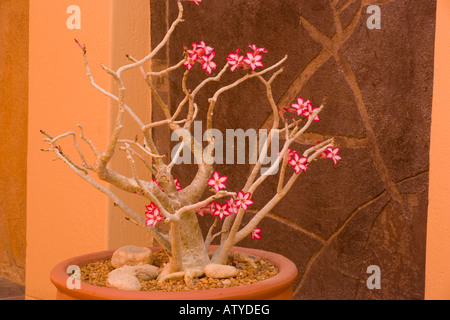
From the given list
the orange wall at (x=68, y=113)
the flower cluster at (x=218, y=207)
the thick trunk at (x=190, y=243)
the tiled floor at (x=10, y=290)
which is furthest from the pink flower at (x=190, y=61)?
the tiled floor at (x=10, y=290)

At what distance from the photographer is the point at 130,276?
1.45 m

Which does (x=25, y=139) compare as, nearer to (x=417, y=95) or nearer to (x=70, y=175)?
(x=70, y=175)

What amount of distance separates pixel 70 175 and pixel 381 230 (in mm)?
1315

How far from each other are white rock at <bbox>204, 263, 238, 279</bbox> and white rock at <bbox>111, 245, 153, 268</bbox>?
0.80ft

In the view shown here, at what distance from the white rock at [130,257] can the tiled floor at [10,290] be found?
1.30 metres

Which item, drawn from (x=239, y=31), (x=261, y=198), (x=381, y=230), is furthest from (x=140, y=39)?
(x=381, y=230)

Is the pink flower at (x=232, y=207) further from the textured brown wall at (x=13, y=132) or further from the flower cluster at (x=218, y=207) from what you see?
the textured brown wall at (x=13, y=132)

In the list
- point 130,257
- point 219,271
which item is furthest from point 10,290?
point 219,271

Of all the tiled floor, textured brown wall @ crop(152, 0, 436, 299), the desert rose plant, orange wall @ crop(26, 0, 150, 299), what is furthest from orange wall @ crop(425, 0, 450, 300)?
the tiled floor

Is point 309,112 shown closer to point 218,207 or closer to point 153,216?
point 218,207

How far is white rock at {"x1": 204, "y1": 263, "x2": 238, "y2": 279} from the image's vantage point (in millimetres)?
1478

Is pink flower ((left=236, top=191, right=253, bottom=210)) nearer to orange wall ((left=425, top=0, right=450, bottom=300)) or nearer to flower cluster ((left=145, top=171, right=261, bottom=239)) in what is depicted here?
flower cluster ((left=145, top=171, right=261, bottom=239))

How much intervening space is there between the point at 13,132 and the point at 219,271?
6.16ft

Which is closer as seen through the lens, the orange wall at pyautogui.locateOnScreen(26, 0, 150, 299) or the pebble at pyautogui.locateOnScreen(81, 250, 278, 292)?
the pebble at pyautogui.locateOnScreen(81, 250, 278, 292)
